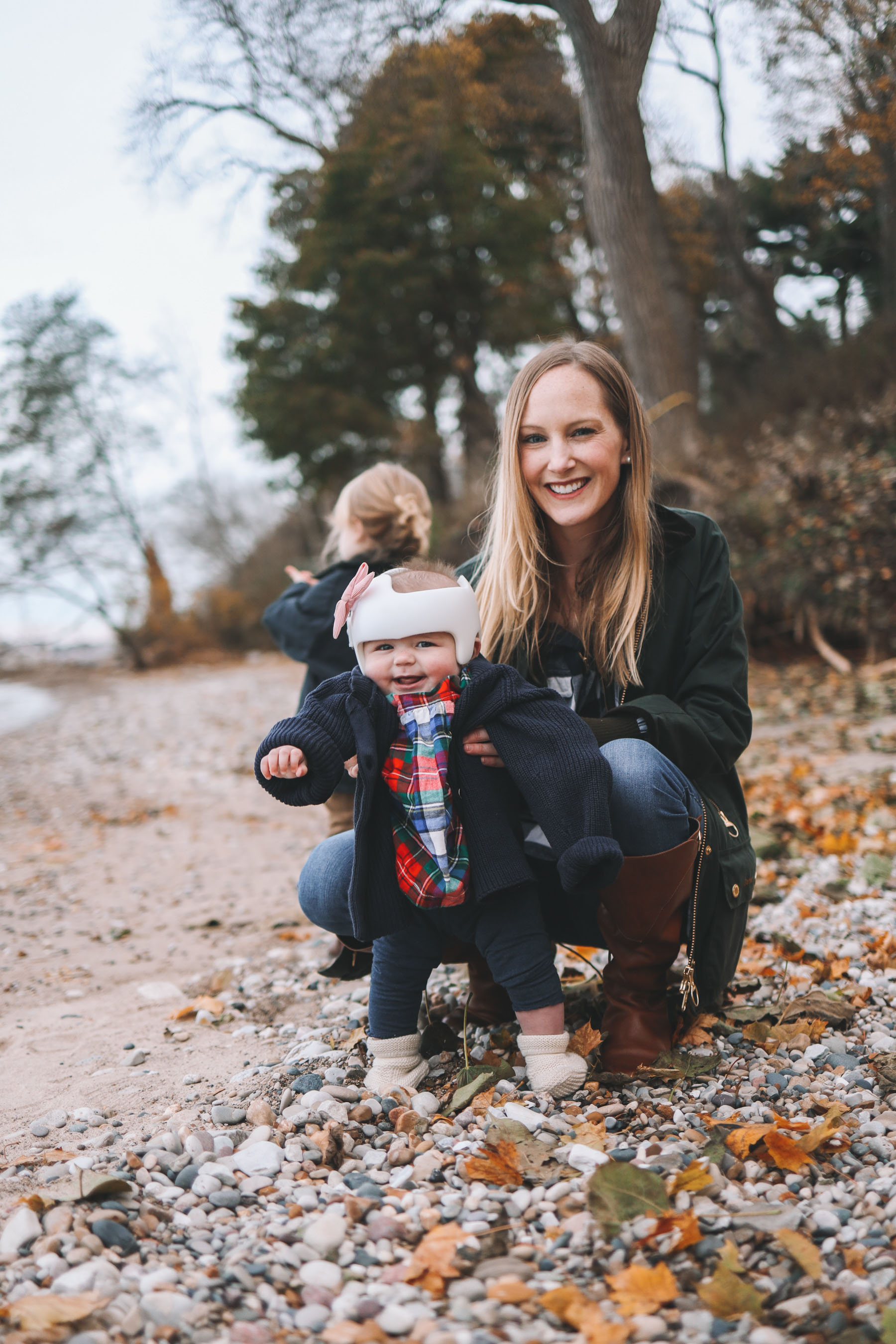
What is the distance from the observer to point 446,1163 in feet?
6.14

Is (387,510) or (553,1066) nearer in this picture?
(553,1066)

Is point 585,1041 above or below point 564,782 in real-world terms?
below

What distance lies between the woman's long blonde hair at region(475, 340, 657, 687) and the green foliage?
1370cm

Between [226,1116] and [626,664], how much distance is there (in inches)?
55.8

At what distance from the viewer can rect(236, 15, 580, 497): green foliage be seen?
49.6 feet

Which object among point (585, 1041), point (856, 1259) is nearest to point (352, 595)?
point (585, 1041)

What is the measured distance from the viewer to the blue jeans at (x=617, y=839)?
6.86ft

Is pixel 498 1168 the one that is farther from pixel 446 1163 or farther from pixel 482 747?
pixel 482 747

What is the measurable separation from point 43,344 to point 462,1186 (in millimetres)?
18721

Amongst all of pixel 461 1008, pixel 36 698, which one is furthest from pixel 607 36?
pixel 36 698

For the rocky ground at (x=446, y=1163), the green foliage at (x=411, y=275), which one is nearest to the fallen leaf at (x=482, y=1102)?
the rocky ground at (x=446, y=1163)

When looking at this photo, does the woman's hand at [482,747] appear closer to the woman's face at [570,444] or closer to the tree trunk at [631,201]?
the woman's face at [570,444]

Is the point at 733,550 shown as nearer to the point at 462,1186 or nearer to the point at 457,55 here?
the point at 457,55

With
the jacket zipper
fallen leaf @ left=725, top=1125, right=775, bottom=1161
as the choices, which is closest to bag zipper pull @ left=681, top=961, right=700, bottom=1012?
the jacket zipper
